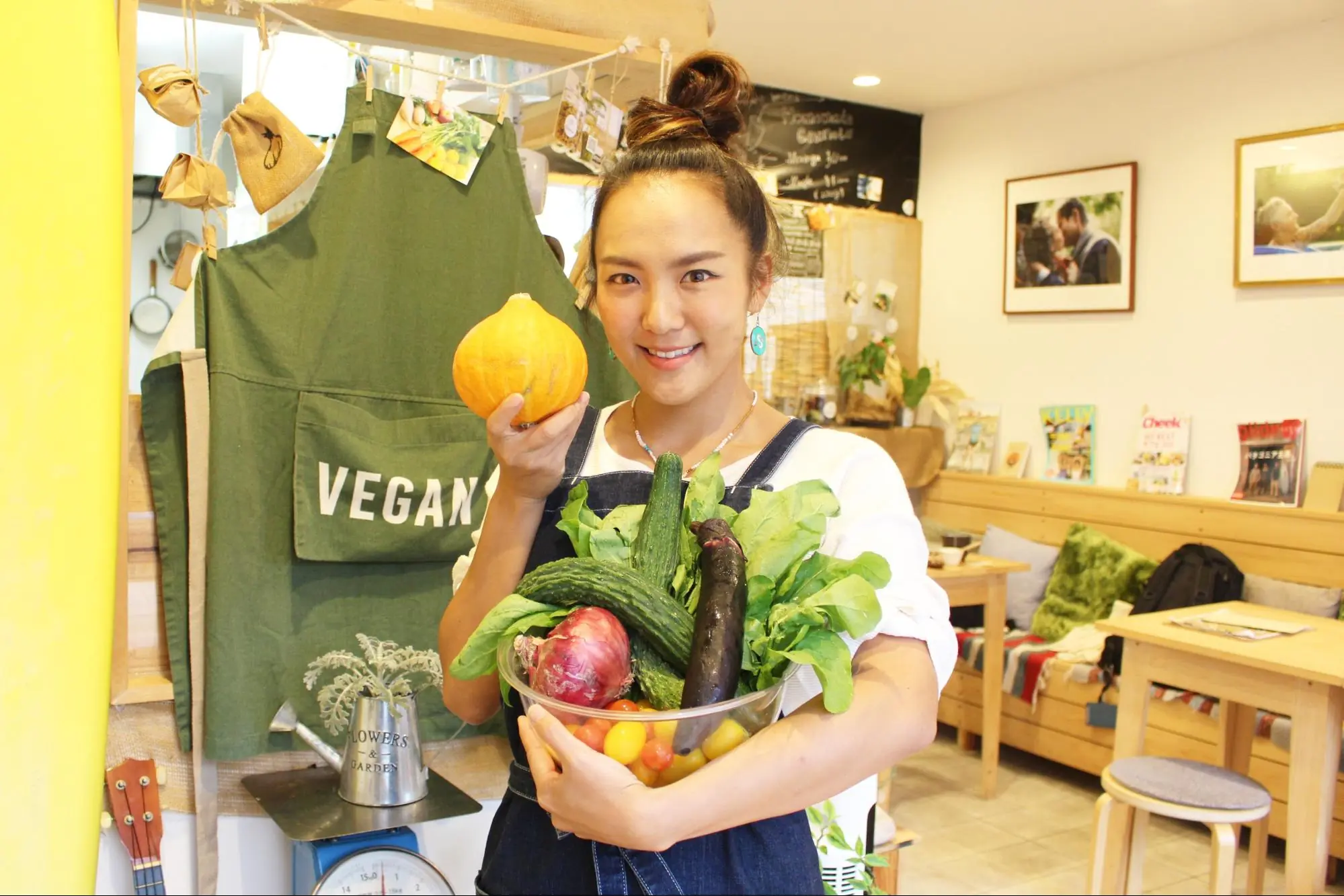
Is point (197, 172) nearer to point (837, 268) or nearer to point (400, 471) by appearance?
point (400, 471)

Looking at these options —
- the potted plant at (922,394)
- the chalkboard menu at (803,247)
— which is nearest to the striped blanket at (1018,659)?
the potted plant at (922,394)

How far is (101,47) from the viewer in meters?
0.26

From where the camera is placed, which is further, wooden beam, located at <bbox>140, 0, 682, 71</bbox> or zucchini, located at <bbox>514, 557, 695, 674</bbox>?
wooden beam, located at <bbox>140, 0, 682, 71</bbox>

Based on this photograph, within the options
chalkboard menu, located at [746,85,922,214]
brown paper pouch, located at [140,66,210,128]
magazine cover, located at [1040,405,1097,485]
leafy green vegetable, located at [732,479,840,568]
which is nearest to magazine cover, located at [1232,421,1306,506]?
magazine cover, located at [1040,405,1097,485]

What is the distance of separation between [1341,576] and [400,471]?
407 cm

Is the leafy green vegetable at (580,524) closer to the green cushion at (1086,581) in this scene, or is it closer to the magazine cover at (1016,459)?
the green cushion at (1086,581)

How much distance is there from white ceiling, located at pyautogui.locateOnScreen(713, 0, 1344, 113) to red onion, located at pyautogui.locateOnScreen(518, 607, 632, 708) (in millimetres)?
4333

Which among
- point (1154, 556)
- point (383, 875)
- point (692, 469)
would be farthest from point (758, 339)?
point (1154, 556)

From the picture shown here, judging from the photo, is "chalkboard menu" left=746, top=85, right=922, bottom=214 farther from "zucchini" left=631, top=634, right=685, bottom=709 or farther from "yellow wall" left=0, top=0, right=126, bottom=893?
"yellow wall" left=0, top=0, right=126, bottom=893

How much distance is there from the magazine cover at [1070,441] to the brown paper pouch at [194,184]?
4936mm

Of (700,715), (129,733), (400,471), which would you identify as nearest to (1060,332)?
(400,471)

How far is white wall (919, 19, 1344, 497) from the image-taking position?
481cm

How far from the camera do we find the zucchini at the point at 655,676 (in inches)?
34.2

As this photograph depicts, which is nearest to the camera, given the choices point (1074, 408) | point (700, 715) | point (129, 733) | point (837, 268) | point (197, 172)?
point (700, 715)
